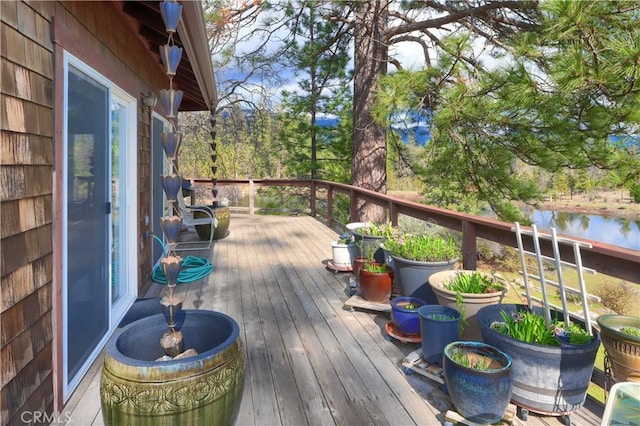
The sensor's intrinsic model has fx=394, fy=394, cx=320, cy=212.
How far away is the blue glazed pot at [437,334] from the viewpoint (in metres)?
2.06

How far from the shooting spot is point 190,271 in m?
4.05

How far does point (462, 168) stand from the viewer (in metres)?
5.15

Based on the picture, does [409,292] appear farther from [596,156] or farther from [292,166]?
[292,166]

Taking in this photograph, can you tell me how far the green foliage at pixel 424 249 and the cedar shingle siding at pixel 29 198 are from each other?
2.15m

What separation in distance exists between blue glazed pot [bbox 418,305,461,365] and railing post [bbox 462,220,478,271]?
635 mm

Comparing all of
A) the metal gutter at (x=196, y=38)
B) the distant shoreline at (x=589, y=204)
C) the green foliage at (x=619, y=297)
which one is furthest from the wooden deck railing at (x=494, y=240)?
the green foliage at (x=619, y=297)

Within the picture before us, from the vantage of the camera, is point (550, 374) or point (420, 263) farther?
point (420, 263)

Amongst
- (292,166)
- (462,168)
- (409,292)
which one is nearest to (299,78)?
(292,166)

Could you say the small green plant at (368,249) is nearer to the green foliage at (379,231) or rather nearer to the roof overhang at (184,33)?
the green foliage at (379,231)

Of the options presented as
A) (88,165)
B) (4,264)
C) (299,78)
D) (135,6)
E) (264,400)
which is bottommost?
(264,400)

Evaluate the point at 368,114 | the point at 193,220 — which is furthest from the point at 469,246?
the point at 368,114

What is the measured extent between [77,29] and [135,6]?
1.05 m

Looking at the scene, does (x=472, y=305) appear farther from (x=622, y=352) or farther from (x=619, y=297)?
(x=619, y=297)

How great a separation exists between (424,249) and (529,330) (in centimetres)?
113
